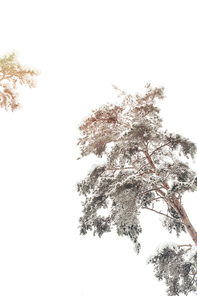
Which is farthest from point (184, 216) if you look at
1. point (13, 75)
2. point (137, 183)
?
point (13, 75)

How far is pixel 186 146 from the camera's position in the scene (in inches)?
262

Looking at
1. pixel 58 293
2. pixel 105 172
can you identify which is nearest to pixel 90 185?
pixel 105 172

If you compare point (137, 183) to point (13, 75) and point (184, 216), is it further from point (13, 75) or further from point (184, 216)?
point (13, 75)

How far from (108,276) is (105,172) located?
159 m

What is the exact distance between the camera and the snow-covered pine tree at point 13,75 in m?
6.98

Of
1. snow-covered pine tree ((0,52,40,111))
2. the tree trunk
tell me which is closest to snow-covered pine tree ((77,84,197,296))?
the tree trunk

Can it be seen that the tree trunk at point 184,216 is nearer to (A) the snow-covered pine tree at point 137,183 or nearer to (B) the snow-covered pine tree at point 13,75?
(A) the snow-covered pine tree at point 137,183

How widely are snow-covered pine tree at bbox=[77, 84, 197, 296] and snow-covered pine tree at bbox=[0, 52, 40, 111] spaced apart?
2819 millimetres

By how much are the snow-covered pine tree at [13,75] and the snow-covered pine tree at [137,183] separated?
2.82 meters

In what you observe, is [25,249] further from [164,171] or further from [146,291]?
[164,171]

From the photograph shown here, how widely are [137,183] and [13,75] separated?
6.16 metres

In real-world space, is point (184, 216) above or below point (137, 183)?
below

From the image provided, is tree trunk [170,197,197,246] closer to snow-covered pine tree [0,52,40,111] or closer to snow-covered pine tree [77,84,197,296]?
snow-covered pine tree [77,84,197,296]

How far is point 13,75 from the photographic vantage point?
7344mm
